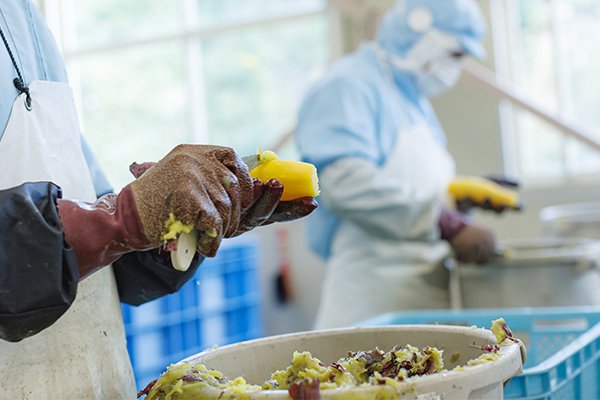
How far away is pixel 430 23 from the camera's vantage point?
2.45 m

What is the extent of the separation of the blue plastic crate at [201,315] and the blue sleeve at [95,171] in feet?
6.28

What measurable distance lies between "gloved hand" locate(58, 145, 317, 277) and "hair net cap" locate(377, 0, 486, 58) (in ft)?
6.08

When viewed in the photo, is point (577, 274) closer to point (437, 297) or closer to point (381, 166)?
point (437, 297)

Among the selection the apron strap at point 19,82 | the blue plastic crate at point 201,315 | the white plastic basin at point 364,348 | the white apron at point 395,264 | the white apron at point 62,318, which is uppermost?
the apron strap at point 19,82

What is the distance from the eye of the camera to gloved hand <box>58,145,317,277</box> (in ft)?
2.16

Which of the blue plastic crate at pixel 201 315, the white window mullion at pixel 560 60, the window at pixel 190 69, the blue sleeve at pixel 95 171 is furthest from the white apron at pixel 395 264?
the window at pixel 190 69

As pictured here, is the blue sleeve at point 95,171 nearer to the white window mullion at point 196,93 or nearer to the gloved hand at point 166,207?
the gloved hand at point 166,207

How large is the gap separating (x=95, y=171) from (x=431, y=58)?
65.3 inches

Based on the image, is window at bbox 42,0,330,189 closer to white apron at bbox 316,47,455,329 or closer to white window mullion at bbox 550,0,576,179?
white window mullion at bbox 550,0,576,179

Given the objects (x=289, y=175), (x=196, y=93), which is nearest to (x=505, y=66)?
(x=196, y=93)

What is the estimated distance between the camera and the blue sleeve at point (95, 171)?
1.04 metres

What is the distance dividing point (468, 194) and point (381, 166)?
1.33 feet

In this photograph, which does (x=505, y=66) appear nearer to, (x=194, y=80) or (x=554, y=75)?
(x=554, y=75)

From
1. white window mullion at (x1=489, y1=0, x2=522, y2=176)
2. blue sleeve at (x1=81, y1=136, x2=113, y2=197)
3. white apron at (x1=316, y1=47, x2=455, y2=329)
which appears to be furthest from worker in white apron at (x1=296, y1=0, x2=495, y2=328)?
white window mullion at (x1=489, y1=0, x2=522, y2=176)
